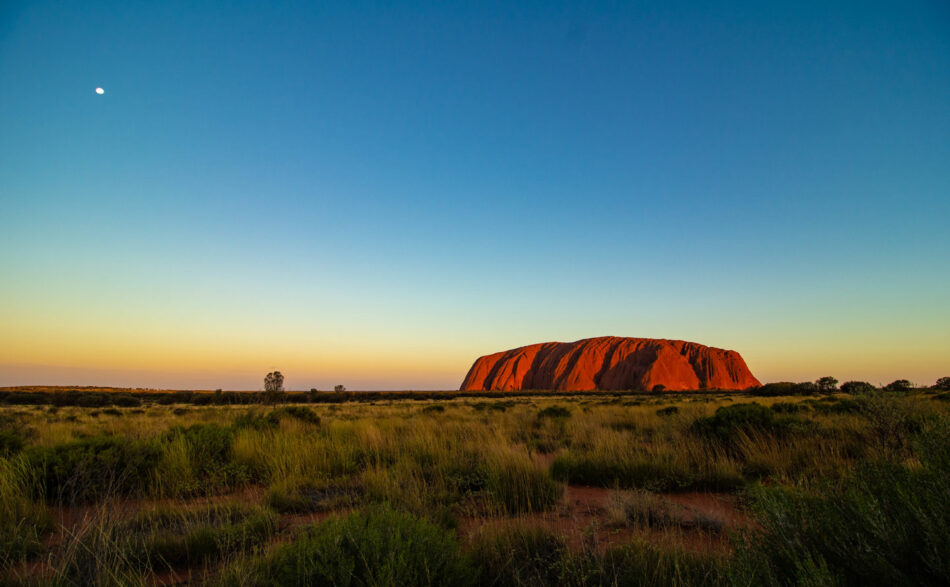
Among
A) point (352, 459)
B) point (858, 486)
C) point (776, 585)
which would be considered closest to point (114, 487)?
point (352, 459)

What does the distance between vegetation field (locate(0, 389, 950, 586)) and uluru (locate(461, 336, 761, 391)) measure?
68208 millimetres

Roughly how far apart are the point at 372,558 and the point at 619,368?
84.3 metres

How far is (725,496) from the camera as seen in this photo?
213 inches

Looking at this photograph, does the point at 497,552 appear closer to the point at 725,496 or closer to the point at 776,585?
the point at 776,585

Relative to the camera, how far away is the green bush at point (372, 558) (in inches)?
87.3

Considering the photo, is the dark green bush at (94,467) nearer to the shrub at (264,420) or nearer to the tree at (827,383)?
the shrub at (264,420)

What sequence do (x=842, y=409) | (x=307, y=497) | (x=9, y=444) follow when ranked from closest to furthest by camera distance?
1. (x=307, y=497)
2. (x=9, y=444)
3. (x=842, y=409)

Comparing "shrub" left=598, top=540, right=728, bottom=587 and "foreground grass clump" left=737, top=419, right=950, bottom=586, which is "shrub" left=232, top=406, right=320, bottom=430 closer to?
"shrub" left=598, top=540, right=728, bottom=587

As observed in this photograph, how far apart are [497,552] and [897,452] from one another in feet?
17.5

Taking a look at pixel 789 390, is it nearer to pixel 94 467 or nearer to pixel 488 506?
pixel 488 506

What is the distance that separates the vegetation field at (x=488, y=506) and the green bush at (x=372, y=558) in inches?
0.6

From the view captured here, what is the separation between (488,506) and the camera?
461 centimetres

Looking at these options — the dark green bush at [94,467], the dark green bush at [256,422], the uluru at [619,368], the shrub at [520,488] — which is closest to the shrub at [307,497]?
the shrub at [520,488]

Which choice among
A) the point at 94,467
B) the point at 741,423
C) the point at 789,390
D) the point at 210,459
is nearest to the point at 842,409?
the point at 741,423
